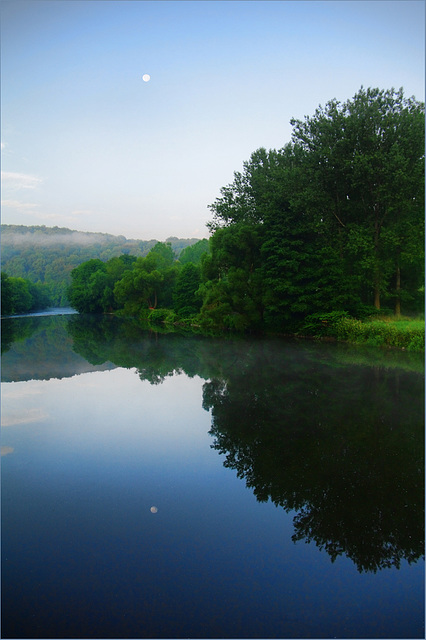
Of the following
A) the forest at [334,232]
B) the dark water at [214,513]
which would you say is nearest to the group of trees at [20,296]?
the forest at [334,232]

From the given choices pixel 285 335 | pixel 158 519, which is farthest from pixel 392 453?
pixel 285 335

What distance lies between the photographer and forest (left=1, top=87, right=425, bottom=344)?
63.4 feet

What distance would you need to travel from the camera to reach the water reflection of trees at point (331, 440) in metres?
3.81

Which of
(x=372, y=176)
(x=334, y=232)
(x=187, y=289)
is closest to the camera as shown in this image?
(x=372, y=176)

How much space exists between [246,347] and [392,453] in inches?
464

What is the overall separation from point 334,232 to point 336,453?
1867 centimetres

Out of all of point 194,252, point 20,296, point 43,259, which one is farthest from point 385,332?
point 43,259

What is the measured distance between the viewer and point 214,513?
13.4ft

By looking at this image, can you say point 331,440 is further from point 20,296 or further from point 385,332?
point 20,296

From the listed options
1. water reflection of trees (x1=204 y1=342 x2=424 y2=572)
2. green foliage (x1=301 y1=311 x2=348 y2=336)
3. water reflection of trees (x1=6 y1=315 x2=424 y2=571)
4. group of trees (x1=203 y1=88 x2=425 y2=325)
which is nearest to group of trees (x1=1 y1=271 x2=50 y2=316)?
group of trees (x1=203 y1=88 x2=425 y2=325)

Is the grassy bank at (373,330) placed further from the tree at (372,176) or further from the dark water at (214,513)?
the dark water at (214,513)

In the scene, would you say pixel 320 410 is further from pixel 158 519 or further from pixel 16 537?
pixel 16 537

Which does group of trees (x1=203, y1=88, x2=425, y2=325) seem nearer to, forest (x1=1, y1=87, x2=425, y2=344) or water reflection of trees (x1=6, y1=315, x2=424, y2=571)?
forest (x1=1, y1=87, x2=425, y2=344)

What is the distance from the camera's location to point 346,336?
18.8m
